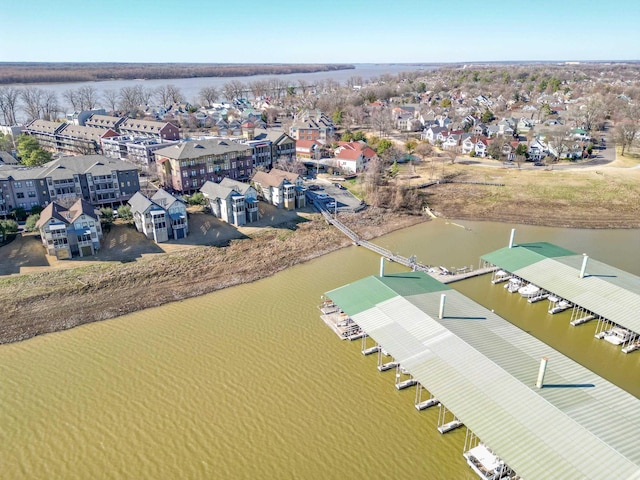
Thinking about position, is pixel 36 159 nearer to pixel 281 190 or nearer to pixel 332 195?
pixel 281 190

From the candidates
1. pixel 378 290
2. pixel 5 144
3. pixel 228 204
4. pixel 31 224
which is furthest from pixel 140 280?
pixel 5 144

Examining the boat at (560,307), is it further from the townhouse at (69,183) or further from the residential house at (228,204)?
the townhouse at (69,183)

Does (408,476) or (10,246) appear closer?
(408,476)

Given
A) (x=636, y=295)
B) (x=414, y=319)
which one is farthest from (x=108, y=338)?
(x=636, y=295)

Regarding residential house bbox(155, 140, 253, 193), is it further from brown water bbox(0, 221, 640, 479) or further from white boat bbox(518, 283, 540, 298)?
white boat bbox(518, 283, 540, 298)

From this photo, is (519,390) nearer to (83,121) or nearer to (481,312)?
(481,312)

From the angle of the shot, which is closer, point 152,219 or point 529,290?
point 529,290
